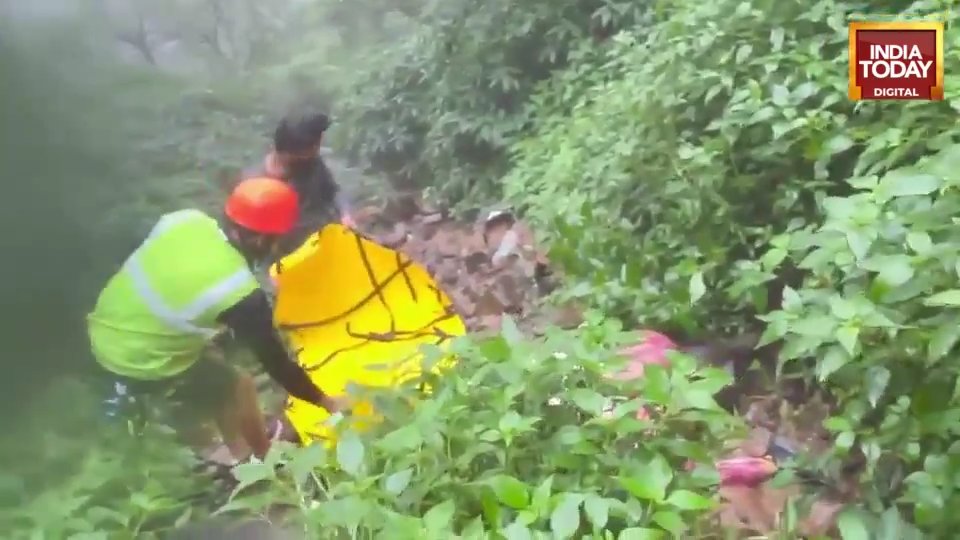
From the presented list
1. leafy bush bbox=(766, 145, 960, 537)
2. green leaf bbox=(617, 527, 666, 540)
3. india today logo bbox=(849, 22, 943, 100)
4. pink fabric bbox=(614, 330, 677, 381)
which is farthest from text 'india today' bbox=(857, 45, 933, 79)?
green leaf bbox=(617, 527, 666, 540)

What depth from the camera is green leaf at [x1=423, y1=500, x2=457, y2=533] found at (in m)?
0.89

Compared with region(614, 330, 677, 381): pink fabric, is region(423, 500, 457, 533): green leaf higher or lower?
lower

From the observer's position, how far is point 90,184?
3.54 feet

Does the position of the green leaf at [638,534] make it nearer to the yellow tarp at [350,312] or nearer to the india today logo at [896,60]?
the yellow tarp at [350,312]

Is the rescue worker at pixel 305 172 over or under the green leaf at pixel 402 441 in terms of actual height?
over

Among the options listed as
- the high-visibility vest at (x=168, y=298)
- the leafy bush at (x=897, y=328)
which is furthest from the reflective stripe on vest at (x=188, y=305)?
the leafy bush at (x=897, y=328)

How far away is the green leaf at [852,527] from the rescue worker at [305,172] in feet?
2.51

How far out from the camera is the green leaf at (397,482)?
36.4 inches

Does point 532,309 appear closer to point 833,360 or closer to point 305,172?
point 305,172

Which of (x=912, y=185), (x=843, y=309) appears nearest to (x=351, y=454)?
(x=843, y=309)

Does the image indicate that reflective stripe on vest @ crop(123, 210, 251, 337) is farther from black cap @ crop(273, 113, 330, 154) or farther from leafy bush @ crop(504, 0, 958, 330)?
leafy bush @ crop(504, 0, 958, 330)

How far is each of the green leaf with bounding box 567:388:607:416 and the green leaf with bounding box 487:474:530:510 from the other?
0.11 m

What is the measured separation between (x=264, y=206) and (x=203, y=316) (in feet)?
0.55

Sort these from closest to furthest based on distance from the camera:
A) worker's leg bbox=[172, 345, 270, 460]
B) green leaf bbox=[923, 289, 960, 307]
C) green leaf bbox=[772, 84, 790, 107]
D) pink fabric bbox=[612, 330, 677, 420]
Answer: green leaf bbox=[923, 289, 960, 307] → pink fabric bbox=[612, 330, 677, 420] → worker's leg bbox=[172, 345, 270, 460] → green leaf bbox=[772, 84, 790, 107]
